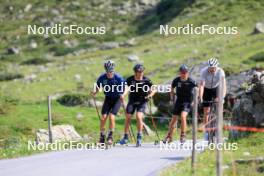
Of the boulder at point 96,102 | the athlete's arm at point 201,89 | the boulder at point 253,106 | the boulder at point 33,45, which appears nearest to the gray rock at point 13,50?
the boulder at point 33,45

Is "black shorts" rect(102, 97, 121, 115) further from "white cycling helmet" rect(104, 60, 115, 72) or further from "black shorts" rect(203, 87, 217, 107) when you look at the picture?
"black shorts" rect(203, 87, 217, 107)

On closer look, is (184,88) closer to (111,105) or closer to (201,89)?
(201,89)

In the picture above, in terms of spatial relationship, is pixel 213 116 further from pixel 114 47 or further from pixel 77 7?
pixel 77 7

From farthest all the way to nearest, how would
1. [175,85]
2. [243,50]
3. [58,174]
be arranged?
[243,50] < [175,85] < [58,174]

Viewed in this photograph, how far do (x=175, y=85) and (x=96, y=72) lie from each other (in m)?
43.5

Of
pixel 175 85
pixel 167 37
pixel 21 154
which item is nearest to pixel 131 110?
pixel 175 85

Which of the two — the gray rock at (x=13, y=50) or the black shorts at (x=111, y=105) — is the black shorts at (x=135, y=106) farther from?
the gray rock at (x=13, y=50)

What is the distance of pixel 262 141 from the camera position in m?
19.8

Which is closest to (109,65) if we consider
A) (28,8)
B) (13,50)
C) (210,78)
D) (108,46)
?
Result: (210,78)

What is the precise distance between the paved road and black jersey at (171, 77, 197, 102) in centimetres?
148

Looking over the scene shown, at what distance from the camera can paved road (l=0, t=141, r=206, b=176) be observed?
16.3 m

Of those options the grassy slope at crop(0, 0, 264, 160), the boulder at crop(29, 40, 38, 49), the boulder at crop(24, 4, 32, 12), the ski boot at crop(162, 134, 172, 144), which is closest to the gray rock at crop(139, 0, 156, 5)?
the grassy slope at crop(0, 0, 264, 160)

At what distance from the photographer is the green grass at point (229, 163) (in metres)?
15.9

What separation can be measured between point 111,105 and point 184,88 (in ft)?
7.49
